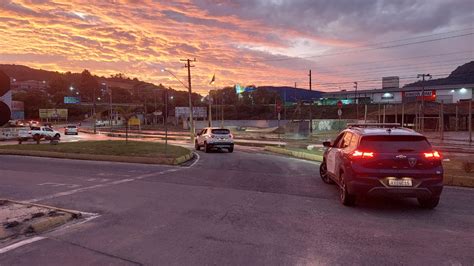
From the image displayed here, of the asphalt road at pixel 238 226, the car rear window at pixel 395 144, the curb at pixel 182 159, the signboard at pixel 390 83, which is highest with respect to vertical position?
the signboard at pixel 390 83

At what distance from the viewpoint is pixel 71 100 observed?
148750mm

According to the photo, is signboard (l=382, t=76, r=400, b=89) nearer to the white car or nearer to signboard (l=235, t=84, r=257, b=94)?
signboard (l=235, t=84, r=257, b=94)

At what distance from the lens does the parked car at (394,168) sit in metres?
8.37

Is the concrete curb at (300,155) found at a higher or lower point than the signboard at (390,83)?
lower

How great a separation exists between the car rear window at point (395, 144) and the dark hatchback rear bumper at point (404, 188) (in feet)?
2.04

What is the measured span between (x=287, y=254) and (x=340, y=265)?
74cm

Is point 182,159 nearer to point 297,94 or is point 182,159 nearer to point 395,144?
point 395,144

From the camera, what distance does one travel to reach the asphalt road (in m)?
5.64

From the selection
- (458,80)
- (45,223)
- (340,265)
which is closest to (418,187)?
(340,265)

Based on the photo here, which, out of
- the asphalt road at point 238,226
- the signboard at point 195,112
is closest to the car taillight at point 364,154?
the asphalt road at point 238,226

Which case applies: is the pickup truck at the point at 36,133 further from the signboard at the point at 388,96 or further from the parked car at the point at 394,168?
the signboard at the point at 388,96

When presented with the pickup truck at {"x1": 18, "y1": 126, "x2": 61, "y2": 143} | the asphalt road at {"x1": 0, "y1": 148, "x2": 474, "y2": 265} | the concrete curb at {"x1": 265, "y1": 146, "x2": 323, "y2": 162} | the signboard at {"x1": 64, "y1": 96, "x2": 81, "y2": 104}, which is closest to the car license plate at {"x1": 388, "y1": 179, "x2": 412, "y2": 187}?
the asphalt road at {"x1": 0, "y1": 148, "x2": 474, "y2": 265}

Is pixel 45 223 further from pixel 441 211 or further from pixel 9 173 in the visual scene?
pixel 9 173

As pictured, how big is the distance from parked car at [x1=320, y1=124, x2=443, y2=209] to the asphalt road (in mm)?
429
